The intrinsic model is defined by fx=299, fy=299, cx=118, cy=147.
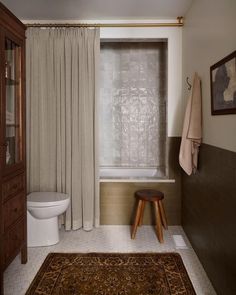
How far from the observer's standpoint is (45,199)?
2.98 m

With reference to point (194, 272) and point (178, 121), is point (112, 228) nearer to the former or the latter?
point (194, 272)

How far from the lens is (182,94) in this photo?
346cm

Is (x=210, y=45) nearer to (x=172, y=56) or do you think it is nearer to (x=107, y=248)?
(x=172, y=56)

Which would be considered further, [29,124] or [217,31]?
[29,124]

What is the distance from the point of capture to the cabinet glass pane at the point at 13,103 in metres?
2.28

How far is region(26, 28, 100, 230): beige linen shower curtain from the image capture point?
335 centimetres

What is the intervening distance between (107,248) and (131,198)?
78cm

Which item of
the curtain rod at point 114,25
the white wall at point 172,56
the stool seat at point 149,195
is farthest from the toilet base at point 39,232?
the curtain rod at point 114,25

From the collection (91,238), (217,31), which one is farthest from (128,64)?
(91,238)

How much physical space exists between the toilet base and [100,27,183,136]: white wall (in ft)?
5.60

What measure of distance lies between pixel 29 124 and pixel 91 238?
1.44 m

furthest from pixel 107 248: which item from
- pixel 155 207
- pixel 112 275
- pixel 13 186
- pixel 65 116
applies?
pixel 65 116

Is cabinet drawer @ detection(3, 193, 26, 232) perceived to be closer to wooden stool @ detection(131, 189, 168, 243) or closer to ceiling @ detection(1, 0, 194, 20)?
wooden stool @ detection(131, 189, 168, 243)

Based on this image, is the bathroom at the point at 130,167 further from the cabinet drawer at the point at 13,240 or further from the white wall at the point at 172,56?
the cabinet drawer at the point at 13,240
